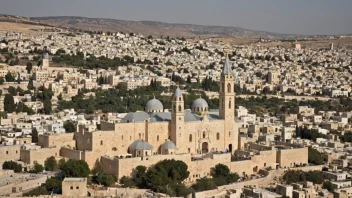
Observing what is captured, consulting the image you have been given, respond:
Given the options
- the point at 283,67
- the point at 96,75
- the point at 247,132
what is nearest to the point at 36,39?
the point at 96,75

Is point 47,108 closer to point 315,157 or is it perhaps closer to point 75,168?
point 75,168

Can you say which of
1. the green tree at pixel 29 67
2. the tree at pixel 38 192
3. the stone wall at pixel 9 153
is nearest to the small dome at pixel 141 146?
the tree at pixel 38 192

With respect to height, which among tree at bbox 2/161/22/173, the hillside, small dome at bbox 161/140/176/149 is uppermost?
the hillside

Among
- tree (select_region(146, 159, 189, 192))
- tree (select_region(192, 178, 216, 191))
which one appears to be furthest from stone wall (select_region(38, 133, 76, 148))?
tree (select_region(192, 178, 216, 191))

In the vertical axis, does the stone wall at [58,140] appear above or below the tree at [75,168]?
above

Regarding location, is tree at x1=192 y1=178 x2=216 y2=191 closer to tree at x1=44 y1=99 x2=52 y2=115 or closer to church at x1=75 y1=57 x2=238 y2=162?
church at x1=75 y1=57 x2=238 y2=162

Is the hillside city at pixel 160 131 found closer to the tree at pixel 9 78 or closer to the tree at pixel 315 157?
the tree at pixel 315 157
